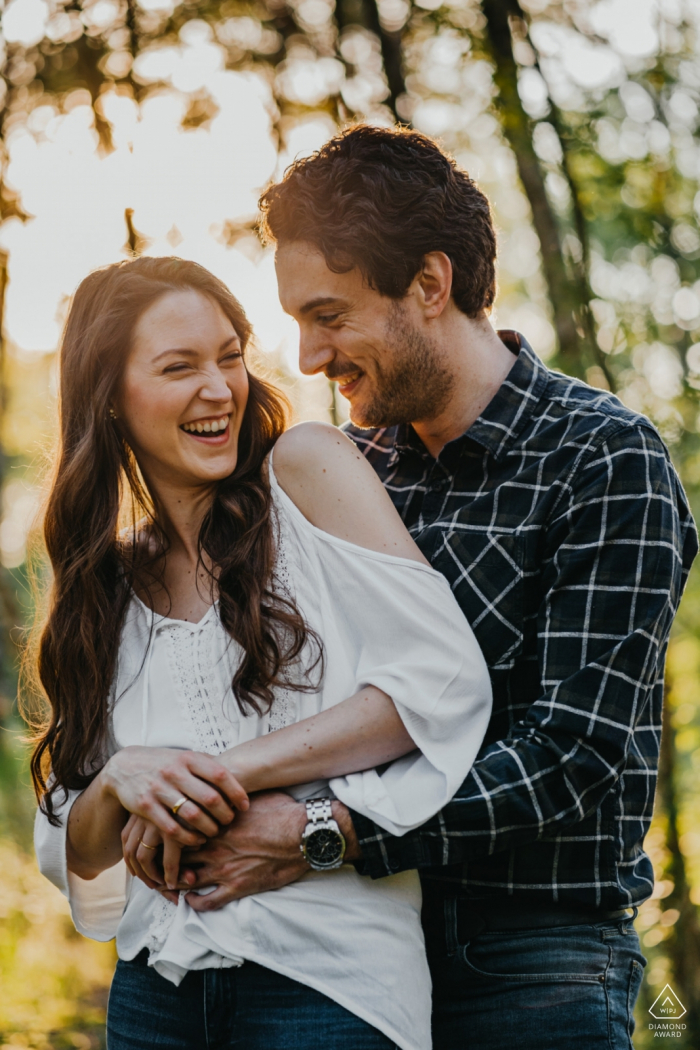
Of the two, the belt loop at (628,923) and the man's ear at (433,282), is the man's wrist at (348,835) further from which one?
the man's ear at (433,282)

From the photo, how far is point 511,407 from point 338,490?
526 millimetres

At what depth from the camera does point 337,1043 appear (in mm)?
1613

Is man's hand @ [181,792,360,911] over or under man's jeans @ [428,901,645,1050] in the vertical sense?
over

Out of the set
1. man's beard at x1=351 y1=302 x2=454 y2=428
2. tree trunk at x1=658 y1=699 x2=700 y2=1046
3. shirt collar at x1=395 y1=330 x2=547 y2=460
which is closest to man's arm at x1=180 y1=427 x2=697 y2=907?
shirt collar at x1=395 y1=330 x2=547 y2=460

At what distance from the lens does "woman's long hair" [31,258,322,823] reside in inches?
77.5

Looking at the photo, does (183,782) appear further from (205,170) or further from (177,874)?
(205,170)

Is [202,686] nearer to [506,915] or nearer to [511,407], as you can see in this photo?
[506,915]

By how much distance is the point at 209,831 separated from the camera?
1.71 metres

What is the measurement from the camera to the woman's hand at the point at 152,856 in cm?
173

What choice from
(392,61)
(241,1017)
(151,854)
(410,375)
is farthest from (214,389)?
(392,61)

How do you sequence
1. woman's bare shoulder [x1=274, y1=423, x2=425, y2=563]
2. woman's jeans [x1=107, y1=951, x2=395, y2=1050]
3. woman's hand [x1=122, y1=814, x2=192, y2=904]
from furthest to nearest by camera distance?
woman's bare shoulder [x1=274, y1=423, x2=425, y2=563] < woman's hand [x1=122, y1=814, x2=192, y2=904] < woman's jeans [x1=107, y1=951, x2=395, y2=1050]

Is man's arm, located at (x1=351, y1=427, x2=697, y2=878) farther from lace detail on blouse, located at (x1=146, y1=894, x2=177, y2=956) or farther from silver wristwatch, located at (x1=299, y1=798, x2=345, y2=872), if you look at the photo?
lace detail on blouse, located at (x1=146, y1=894, x2=177, y2=956)

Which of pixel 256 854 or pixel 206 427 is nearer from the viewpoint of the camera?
pixel 256 854

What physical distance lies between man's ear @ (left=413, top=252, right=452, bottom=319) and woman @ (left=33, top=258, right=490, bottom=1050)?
0.46 meters
